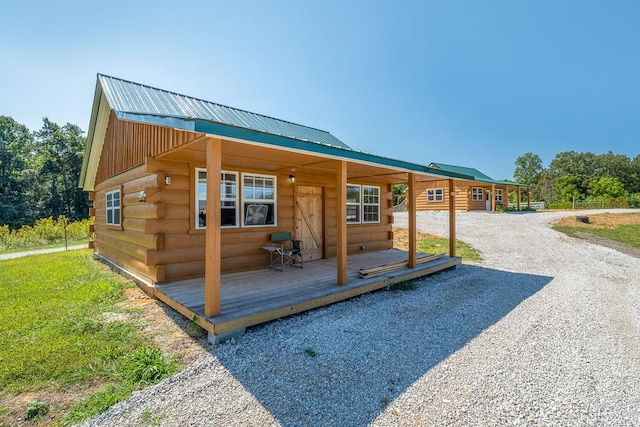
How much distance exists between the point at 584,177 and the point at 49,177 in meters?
63.1

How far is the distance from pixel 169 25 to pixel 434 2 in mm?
9030

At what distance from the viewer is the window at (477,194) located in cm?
2369

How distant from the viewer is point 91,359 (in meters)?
3.04

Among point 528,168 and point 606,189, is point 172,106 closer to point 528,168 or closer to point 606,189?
point 606,189

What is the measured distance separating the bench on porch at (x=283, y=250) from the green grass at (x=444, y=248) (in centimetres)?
553

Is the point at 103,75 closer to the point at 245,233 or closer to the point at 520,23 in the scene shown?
the point at 245,233

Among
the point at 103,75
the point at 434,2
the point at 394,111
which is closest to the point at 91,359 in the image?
the point at 103,75

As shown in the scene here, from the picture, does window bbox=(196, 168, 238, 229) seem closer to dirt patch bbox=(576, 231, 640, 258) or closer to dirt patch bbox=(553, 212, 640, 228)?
dirt patch bbox=(576, 231, 640, 258)

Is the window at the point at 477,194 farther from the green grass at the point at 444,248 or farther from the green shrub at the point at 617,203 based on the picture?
the green grass at the point at 444,248

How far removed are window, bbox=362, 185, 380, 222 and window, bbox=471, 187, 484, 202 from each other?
1749 centimetres

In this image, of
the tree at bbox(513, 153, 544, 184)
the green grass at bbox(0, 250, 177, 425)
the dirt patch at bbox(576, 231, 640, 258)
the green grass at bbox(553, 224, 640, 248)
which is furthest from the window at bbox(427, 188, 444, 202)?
the tree at bbox(513, 153, 544, 184)

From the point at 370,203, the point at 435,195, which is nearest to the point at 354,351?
the point at 370,203

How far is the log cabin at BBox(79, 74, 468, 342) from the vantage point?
12.4 ft

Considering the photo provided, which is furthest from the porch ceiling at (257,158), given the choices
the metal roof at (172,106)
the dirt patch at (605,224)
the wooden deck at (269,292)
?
the dirt patch at (605,224)
